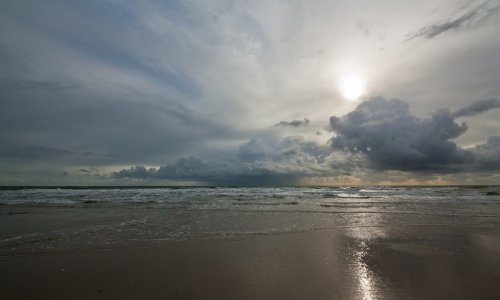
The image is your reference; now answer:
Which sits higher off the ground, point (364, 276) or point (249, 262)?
point (249, 262)

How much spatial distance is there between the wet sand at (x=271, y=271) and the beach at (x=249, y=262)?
0.02 m

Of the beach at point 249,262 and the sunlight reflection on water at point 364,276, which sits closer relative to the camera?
the sunlight reflection on water at point 364,276

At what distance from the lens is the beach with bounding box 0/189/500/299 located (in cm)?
613

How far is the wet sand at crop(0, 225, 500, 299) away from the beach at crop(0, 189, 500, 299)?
0.08 feet

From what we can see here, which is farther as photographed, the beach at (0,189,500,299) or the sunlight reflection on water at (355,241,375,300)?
the beach at (0,189,500,299)

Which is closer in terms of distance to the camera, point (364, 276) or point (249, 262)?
point (364, 276)

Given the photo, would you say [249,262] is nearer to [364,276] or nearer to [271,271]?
[271,271]

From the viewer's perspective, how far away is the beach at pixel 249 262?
6129 mm

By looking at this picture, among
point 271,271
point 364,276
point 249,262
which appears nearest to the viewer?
point 364,276

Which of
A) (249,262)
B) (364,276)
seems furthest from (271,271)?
(364,276)

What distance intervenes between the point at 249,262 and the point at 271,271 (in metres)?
0.95

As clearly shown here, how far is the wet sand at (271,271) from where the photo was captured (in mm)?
6031

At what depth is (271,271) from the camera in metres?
7.34

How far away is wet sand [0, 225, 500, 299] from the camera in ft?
19.8
